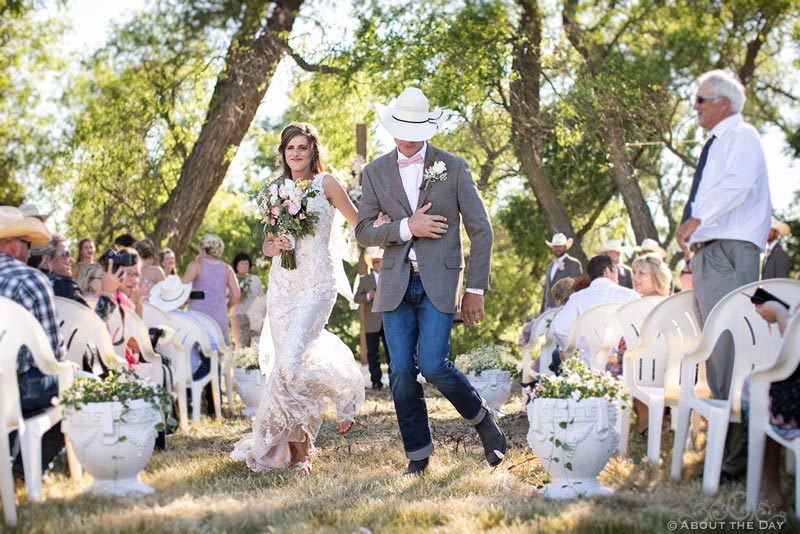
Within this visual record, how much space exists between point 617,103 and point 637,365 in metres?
9.91

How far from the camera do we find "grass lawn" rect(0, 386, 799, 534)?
454cm

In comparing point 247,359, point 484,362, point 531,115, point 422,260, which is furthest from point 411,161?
point 531,115

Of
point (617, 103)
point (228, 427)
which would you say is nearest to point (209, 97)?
point (617, 103)

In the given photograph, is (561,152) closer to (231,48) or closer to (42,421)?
(231,48)

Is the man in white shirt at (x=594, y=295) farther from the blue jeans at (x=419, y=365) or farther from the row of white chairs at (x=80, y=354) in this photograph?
the row of white chairs at (x=80, y=354)

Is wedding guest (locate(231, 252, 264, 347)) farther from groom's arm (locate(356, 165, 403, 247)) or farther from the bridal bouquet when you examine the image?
groom's arm (locate(356, 165, 403, 247))

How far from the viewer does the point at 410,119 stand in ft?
20.5

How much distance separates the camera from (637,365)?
6.71 metres

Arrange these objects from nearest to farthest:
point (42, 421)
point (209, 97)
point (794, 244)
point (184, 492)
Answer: point (42, 421), point (184, 492), point (209, 97), point (794, 244)

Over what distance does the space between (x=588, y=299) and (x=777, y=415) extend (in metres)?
4.04

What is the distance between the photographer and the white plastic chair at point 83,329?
6.35 meters

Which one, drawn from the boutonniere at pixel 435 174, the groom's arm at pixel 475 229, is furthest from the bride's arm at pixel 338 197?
the groom's arm at pixel 475 229

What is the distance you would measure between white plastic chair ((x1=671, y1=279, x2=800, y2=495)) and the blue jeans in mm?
1276

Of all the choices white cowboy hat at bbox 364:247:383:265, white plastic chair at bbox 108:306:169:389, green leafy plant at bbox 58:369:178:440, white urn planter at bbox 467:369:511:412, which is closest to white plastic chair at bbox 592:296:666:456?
white urn planter at bbox 467:369:511:412
